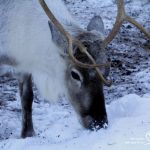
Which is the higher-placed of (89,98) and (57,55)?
(57,55)

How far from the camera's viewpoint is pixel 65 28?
14.7 ft

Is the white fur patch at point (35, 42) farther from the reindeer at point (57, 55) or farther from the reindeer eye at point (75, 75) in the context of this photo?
the reindeer eye at point (75, 75)

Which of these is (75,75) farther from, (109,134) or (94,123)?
(109,134)

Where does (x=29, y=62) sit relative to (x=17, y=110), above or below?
above

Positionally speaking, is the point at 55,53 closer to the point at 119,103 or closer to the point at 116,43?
the point at 119,103

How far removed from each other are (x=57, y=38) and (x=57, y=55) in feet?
0.65

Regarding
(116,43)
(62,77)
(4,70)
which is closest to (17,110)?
(4,70)

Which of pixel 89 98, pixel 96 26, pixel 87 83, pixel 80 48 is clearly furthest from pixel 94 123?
pixel 96 26

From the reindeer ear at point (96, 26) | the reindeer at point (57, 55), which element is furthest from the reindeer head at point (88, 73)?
the reindeer ear at point (96, 26)

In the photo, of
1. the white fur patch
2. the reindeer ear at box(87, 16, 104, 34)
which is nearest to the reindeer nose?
the white fur patch

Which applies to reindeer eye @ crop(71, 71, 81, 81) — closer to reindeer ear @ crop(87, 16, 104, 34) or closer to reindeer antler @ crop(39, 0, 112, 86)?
reindeer antler @ crop(39, 0, 112, 86)

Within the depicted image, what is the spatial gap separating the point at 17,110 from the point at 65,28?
169 cm

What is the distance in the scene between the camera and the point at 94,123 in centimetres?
400

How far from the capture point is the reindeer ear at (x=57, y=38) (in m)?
4.27
